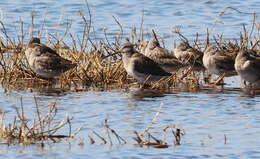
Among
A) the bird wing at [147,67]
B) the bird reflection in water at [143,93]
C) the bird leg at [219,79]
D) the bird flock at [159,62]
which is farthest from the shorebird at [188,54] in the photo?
the bird reflection in water at [143,93]

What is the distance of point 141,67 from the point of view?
1344 cm

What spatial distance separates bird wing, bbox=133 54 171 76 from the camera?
13398mm

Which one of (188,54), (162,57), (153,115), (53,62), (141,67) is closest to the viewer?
(153,115)

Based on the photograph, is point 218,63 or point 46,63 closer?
point 46,63

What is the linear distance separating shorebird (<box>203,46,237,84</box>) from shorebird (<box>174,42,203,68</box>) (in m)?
0.36

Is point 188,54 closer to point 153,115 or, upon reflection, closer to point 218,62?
point 218,62

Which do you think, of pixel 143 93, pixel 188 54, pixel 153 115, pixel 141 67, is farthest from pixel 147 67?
pixel 153 115

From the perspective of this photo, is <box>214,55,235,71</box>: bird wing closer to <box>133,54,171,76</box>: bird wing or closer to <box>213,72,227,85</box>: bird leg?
<box>213,72,227,85</box>: bird leg

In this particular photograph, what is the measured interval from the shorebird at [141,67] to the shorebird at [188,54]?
59.0 inches

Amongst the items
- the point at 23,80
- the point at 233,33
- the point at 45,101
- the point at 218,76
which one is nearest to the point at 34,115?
the point at 45,101

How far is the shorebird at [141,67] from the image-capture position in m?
13.3

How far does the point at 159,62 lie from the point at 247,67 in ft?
6.22

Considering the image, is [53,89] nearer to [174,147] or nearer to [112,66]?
[112,66]

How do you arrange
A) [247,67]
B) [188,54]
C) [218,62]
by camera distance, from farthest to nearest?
[188,54]
[218,62]
[247,67]
